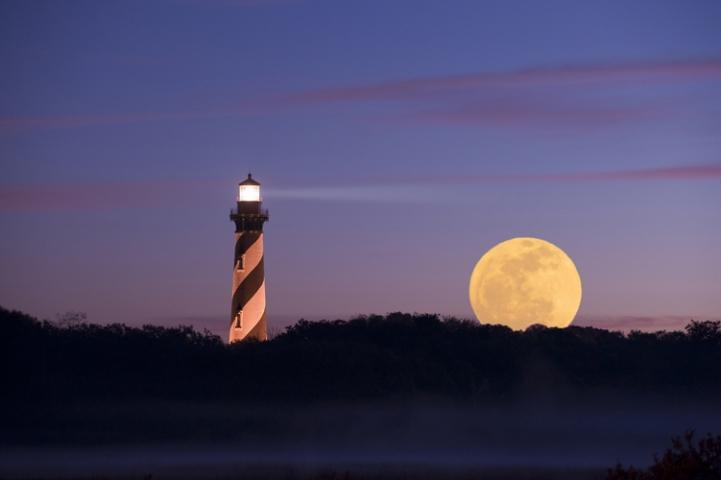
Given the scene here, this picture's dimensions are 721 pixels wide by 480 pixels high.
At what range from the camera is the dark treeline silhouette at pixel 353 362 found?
71875 millimetres

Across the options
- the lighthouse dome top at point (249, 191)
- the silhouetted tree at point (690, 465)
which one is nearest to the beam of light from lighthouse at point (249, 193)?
the lighthouse dome top at point (249, 191)

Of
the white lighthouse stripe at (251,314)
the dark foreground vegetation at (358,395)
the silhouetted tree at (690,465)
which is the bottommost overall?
the silhouetted tree at (690,465)

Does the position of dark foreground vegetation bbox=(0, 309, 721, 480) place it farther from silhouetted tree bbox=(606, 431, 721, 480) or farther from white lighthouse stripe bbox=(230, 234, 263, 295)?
silhouetted tree bbox=(606, 431, 721, 480)

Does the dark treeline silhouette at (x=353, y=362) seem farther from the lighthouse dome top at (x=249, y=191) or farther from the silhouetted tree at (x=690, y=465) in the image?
the silhouetted tree at (x=690, y=465)

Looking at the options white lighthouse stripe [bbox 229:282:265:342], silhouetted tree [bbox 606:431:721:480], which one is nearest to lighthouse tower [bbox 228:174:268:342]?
white lighthouse stripe [bbox 229:282:265:342]

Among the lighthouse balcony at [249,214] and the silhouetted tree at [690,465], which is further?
the lighthouse balcony at [249,214]

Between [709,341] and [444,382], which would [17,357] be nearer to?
[444,382]


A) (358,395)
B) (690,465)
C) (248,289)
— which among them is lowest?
(690,465)

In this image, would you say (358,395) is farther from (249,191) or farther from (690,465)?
(690,465)

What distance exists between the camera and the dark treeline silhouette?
71.9 m

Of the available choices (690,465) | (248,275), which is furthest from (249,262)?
(690,465)

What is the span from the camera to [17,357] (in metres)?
70.4

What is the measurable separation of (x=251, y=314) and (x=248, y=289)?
1380 millimetres

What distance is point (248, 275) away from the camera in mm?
73875
